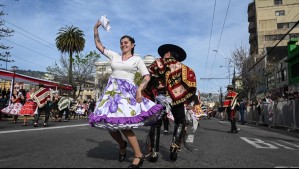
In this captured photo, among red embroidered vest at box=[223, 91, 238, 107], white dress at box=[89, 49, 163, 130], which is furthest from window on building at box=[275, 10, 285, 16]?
white dress at box=[89, 49, 163, 130]

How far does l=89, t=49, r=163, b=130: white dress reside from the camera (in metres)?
3.90

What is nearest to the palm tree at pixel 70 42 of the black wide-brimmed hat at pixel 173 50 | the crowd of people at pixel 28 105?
the crowd of people at pixel 28 105

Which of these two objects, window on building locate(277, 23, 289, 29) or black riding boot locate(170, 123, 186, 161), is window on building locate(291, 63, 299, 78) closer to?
black riding boot locate(170, 123, 186, 161)

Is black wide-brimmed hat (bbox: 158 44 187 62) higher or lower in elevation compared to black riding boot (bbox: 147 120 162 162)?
higher

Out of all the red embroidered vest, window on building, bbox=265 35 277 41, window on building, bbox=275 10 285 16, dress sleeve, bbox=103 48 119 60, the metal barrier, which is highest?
window on building, bbox=275 10 285 16

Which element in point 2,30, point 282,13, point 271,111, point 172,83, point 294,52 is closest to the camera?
point 172,83

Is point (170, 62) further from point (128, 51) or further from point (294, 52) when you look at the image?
point (294, 52)

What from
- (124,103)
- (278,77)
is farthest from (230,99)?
(278,77)

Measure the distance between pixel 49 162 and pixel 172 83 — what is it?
2216mm

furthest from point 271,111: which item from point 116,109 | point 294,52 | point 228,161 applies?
point 294,52

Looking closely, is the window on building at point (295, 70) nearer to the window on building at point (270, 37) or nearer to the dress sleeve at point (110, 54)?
the dress sleeve at point (110, 54)

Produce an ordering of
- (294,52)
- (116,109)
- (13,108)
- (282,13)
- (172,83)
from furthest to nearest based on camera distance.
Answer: (282,13) < (294,52) < (13,108) < (172,83) < (116,109)

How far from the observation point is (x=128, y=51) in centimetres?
446

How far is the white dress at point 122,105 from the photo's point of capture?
390cm
